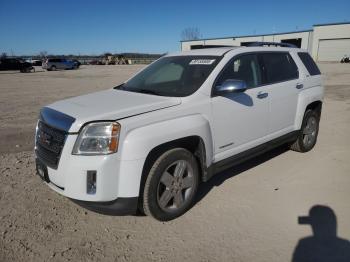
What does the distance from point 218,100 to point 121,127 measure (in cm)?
135

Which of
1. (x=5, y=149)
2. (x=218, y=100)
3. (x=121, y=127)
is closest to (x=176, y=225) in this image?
(x=121, y=127)

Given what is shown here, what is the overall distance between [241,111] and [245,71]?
25.2 inches

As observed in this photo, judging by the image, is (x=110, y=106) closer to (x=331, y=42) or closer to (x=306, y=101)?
(x=306, y=101)

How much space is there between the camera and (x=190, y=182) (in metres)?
3.83

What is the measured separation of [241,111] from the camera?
423 cm

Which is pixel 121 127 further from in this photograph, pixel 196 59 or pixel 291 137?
pixel 291 137

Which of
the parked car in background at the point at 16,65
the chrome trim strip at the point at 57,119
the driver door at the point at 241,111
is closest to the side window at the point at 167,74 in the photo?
the driver door at the point at 241,111

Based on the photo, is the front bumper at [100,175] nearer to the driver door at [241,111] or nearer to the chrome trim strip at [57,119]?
the chrome trim strip at [57,119]

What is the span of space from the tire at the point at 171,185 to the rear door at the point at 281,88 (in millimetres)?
1695

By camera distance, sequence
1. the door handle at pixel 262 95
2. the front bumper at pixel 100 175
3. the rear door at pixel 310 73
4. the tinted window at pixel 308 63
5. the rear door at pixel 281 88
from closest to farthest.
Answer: the front bumper at pixel 100 175 → the door handle at pixel 262 95 → the rear door at pixel 281 88 → the rear door at pixel 310 73 → the tinted window at pixel 308 63

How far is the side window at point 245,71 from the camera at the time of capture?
166 inches

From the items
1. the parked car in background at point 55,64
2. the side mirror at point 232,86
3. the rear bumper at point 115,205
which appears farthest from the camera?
the parked car in background at point 55,64

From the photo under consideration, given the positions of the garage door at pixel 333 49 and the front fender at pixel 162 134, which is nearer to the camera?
the front fender at pixel 162 134

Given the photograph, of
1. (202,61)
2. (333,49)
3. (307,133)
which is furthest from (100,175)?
(333,49)
